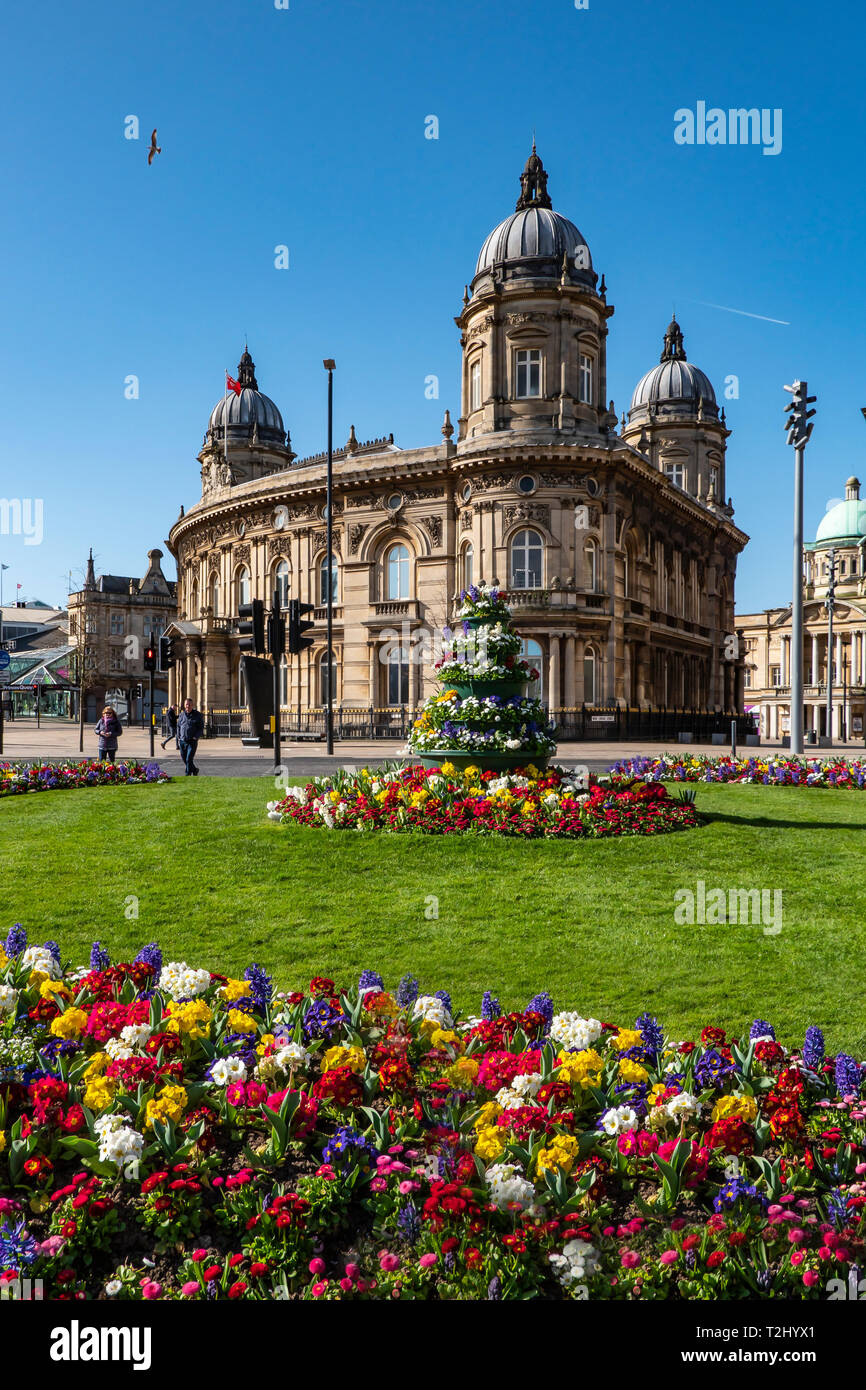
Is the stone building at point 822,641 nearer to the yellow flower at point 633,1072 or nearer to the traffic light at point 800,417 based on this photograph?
the traffic light at point 800,417

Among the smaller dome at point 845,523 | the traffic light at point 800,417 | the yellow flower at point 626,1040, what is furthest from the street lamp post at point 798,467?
the smaller dome at point 845,523

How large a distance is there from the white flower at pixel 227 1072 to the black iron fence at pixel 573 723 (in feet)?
101

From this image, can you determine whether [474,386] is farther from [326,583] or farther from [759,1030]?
[759,1030]

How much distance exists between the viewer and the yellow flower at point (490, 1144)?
3496mm

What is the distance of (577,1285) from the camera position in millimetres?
3029

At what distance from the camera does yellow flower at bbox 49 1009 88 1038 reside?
14.6ft

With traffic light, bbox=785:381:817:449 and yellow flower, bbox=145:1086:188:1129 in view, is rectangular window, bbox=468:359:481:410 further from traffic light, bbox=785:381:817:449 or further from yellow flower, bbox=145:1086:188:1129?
yellow flower, bbox=145:1086:188:1129

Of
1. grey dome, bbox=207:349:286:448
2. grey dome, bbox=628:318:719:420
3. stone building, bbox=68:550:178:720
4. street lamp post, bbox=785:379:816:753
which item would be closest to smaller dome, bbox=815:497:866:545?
grey dome, bbox=628:318:719:420

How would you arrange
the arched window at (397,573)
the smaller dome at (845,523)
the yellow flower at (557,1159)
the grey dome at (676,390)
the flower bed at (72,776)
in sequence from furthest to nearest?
the smaller dome at (845,523), the grey dome at (676,390), the arched window at (397,573), the flower bed at (72,776), the yellow flower at (557,1159)

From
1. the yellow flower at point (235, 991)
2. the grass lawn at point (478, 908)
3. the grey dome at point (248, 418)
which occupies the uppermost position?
the grey dome at point (248, 418)

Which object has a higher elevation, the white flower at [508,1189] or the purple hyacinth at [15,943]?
the purple hyacinth at [15,943]

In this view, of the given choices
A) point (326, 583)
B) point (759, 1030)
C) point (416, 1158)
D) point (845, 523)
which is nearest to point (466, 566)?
point (326, 583)

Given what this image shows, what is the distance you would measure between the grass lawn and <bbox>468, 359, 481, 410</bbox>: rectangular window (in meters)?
36.2

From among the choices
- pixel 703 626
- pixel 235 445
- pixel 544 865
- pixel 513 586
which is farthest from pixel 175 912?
pixel 235 445
